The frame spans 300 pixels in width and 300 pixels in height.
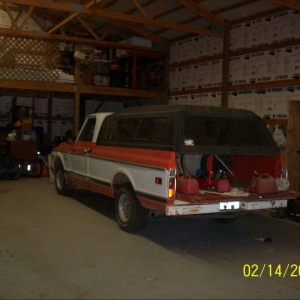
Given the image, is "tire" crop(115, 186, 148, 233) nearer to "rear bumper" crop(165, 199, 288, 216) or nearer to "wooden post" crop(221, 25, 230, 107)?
"rear bumper" crop(165, 199, 288, 216)

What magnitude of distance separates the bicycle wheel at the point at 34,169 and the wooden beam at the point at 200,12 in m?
6.97

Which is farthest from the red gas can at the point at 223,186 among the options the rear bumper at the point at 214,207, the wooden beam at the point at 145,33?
the wooden beam at the point at 145,33

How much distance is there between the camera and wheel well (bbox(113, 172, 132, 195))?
7.31m

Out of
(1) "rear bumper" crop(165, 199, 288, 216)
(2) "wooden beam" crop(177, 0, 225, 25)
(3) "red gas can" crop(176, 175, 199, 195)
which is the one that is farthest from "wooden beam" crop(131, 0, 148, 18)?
(1) "rear bumper" crop(165, 199, 288, 216)

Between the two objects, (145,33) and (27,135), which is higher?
(145,33)

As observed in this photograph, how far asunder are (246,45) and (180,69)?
11.8 ft

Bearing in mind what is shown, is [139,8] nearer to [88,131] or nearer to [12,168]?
[88,131]

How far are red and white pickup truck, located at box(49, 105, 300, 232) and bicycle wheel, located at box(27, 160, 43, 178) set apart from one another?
21.8 ft

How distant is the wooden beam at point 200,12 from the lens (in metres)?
12.2

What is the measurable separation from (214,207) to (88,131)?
402 centimetres

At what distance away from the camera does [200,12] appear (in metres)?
12.5

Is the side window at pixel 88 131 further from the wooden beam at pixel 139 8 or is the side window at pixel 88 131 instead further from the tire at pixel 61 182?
the wooden beam at pixel 139 8

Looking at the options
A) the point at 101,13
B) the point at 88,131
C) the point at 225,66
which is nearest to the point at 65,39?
the point at 101,13

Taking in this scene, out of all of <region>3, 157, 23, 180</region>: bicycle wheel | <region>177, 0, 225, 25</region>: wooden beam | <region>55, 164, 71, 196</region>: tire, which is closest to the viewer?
<region>55, 164, 71, 196</region>: tire
